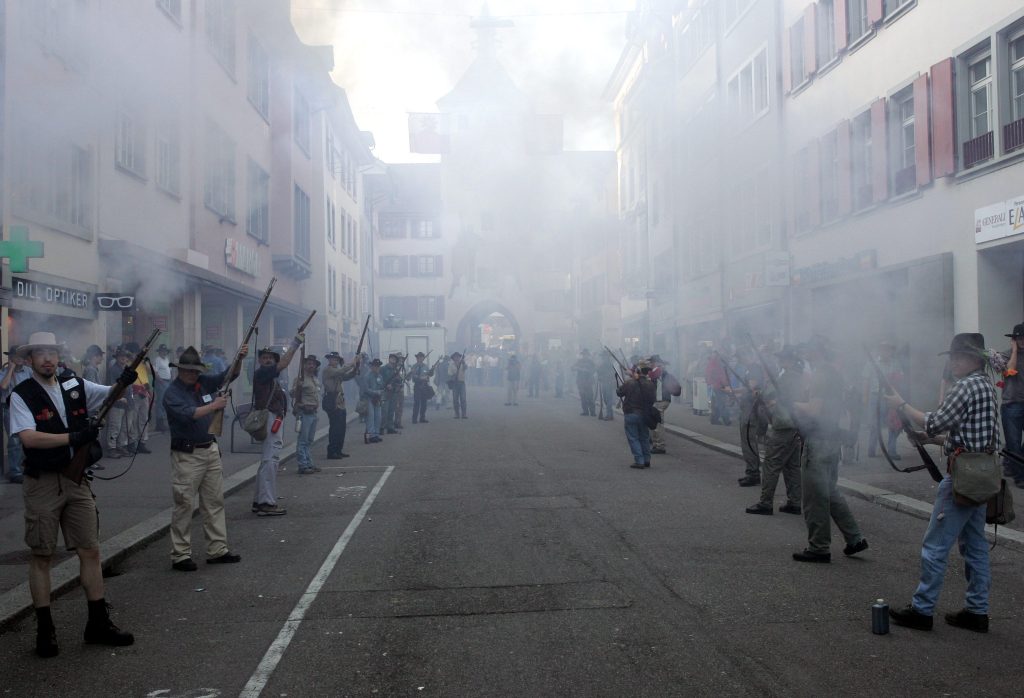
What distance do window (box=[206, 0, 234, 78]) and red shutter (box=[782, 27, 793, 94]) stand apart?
31.6ft

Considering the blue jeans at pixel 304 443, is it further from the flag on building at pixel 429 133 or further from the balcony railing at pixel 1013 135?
the flag on building at pixel 429 133

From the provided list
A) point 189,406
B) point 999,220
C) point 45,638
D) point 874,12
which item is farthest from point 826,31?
point 45,638

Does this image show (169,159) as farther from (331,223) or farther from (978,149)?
(331,223)

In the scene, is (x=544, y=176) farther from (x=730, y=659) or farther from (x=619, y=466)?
(x=730, y=659)

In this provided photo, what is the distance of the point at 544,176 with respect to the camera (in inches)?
1313

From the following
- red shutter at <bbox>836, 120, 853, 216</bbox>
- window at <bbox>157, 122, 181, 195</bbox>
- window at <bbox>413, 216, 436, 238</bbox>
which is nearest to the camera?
window at <bbox>157, 122, 181, 195</bbox>

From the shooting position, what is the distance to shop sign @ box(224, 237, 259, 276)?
18.9m

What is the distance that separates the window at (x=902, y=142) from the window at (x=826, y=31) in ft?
7.27

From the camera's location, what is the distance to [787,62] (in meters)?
16.7

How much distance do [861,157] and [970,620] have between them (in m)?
10.3

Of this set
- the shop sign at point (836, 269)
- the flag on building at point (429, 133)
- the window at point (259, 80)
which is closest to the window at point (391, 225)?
the flag on building at point (429, 133)

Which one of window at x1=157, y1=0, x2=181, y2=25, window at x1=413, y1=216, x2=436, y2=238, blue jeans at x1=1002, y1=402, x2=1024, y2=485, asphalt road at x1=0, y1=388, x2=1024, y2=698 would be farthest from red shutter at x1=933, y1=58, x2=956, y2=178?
window at x1=413, y1=216, x2=436, y2=238

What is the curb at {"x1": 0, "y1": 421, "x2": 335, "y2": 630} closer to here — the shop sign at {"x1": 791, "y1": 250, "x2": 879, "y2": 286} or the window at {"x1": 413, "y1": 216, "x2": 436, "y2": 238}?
the shop sign at {"x1": 791, "y1": 250, "x2": 879, "y2": 286}

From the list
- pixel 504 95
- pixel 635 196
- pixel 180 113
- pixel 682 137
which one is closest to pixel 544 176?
pixel 635 196
